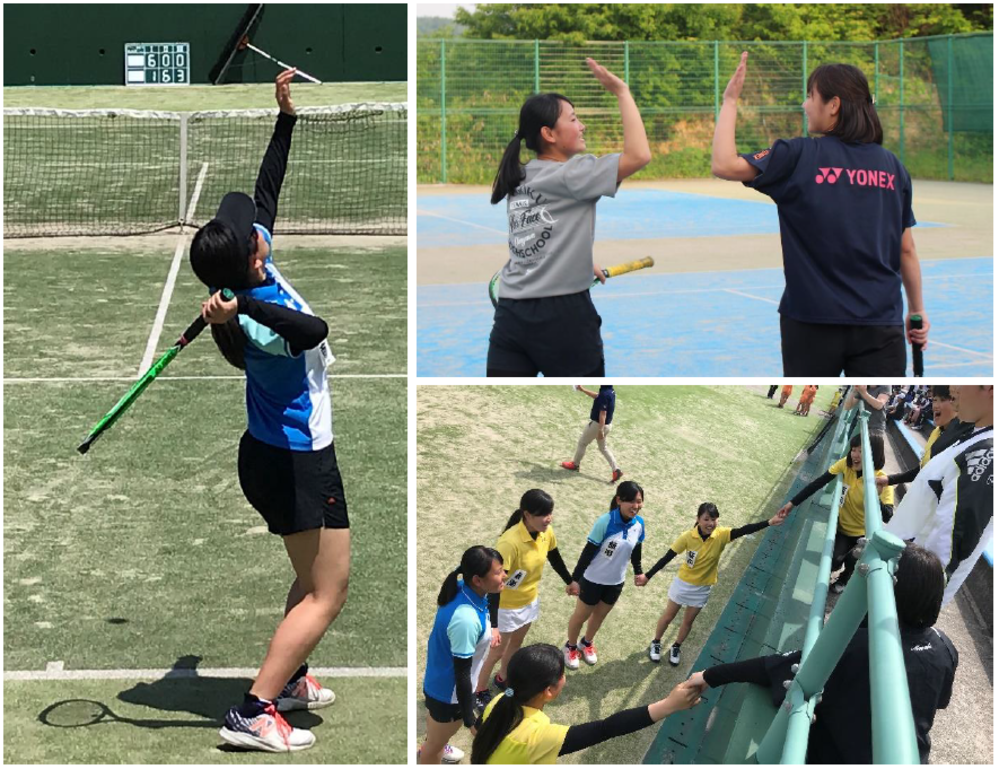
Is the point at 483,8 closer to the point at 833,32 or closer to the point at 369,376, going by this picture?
the point at 833,32

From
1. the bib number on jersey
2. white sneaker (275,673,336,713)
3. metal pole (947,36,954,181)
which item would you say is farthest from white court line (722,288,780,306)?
metal pole (947,36,954,181)

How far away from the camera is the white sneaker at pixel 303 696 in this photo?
15.5 feet

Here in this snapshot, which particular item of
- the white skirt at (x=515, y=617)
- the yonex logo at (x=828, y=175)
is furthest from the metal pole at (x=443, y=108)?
the yonex logo at (x=828, y=175)

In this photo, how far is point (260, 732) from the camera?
4.36 metres

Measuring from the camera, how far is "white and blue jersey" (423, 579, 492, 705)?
4.73 metres

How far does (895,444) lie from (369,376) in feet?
11.7

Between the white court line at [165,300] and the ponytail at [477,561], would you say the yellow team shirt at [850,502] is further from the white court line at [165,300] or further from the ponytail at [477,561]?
the white court line at [165,300]

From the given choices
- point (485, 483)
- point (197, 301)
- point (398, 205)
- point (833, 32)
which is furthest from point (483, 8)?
point (485, 483)

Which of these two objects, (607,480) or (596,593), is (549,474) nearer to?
(607,480)

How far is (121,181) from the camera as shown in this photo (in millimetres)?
19250

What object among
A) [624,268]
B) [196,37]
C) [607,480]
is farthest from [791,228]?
[196,37]

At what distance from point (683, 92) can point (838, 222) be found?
2188 centimetres

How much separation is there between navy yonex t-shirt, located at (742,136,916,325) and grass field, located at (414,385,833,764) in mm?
1342

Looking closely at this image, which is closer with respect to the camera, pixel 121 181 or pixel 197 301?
pixel 197 301
